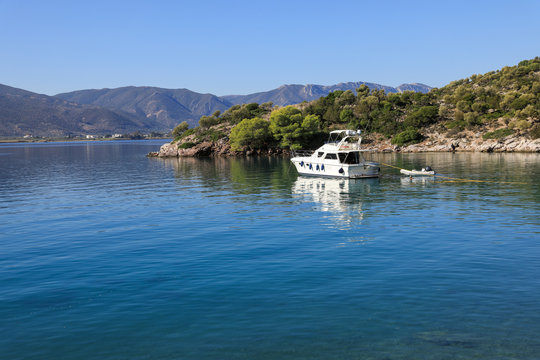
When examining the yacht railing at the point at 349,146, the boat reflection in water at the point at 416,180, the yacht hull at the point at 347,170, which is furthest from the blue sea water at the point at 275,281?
the yacht railing at the point at 349,146

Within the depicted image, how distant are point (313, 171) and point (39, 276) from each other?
47.9m

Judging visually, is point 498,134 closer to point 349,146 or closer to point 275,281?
point 349,146

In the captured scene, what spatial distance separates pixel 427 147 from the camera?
125 meters

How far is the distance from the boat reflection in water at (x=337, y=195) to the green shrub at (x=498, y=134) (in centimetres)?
7426

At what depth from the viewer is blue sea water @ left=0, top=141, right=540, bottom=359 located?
12352 mm

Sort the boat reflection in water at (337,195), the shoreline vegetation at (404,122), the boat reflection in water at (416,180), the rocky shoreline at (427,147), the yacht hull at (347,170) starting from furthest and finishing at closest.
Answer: the shoreline vegetation at (404,122), the rocky shoreline at (427,147), the yacht hull at (347,170), the boat reflection in water at (416,180), the boat reflection in water at (337,195)

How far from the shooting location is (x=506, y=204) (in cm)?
3572

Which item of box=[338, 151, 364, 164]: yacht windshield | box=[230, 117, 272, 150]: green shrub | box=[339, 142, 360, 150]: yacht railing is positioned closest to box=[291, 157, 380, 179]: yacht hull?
box=[338, 151, 364, 164]: yacht windshield

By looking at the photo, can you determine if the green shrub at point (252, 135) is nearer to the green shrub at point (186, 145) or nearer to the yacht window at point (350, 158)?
the green shrub at point (186, 145)

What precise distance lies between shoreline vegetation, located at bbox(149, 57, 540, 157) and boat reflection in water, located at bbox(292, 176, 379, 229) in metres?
56.1

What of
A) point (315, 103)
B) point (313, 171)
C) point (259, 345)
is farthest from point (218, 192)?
point (315, 103)

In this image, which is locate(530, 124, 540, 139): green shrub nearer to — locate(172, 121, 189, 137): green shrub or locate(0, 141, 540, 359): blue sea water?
locate(0, 141, 540, 359): blue sea water

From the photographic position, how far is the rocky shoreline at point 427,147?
351 feet

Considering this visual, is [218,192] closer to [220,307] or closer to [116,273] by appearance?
[116,273]
